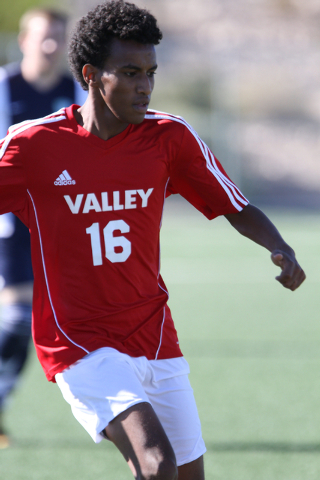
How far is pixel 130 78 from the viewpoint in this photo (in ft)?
8.77

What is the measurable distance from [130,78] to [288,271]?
3.04ft

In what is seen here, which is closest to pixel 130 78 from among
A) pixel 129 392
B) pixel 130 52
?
pixel 130 52

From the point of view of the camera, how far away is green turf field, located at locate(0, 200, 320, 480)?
12.6 ft

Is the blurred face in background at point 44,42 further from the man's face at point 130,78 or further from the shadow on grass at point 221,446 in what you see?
the shadow on grass at point 221,446

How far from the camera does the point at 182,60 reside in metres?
28.9

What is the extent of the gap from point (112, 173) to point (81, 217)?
0.68 ft

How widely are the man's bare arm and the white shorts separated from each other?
569 mm

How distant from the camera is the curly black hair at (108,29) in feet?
8.83

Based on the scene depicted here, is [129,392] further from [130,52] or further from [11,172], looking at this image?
[130,52]

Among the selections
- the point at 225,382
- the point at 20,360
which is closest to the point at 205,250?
the point at 225,382

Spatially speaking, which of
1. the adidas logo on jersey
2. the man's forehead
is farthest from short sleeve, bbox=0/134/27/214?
the man's forehead

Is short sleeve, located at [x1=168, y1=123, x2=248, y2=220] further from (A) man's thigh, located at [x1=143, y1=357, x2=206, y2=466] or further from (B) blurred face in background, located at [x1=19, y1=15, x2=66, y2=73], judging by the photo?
(B) blurred face in background, located at [x1=19, y1=15, x2=66, y2=73]

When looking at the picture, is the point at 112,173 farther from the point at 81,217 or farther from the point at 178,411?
the point at 178,411

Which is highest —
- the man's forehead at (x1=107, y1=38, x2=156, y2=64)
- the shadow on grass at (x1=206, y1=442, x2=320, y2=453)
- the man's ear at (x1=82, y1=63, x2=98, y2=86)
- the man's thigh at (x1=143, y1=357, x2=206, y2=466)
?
the man's forehead at (x1=107, y1=38, x2=156, y2=64)
